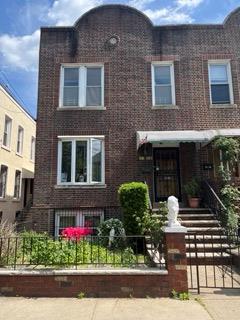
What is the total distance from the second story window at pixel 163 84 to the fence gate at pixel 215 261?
641 centimetres

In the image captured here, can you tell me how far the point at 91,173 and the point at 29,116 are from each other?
1236 centimetres

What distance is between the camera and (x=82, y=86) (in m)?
14.1

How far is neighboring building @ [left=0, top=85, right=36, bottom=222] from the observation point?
740 inches

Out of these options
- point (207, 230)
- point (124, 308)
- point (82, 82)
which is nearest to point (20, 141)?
point (82, 82)

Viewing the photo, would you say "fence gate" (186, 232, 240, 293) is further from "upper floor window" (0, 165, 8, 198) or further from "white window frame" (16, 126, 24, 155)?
"white window frame" (16, 126, 24, 155)

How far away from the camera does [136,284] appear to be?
20.7 ft

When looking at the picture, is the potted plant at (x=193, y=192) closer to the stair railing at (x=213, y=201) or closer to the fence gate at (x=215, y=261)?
the stair railing at (x=213, y=201)

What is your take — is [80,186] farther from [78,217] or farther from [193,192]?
[193,192]

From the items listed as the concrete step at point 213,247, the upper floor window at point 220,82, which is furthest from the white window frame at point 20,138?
the concrete step at point 213,247

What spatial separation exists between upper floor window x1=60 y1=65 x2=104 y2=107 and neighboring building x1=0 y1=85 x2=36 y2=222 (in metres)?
6.24

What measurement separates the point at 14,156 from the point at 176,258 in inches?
635

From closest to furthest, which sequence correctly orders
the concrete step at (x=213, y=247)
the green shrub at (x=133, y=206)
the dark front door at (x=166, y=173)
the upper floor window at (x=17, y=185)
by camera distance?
the concrete step at (x=213, y=247) < the green shrub at (x=133, y=206) < the dark front door at (x=166, y=173) < the upper floor window at (x=17, y=185)

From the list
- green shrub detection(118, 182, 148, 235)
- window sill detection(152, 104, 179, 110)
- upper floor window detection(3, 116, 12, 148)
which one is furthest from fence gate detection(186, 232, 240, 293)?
upper floor window detection(3, 116, 12, 148)

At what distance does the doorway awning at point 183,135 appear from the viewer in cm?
1210
